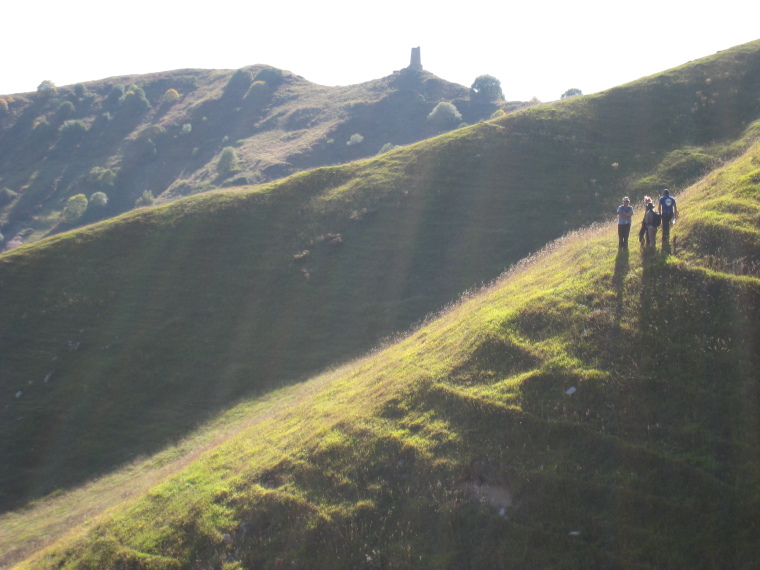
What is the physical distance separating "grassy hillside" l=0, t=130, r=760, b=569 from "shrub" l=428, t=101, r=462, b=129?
97.5 metres

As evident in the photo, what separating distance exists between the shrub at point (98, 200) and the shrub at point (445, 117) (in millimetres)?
69927

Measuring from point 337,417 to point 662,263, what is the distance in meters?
9.51

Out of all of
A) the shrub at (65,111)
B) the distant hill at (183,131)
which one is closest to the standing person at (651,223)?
the distant hill at (183,131)

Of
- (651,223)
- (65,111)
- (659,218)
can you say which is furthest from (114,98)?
(659,218)

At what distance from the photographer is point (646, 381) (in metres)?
9.65

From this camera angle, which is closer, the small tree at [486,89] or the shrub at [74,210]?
the shrub at [74,210]

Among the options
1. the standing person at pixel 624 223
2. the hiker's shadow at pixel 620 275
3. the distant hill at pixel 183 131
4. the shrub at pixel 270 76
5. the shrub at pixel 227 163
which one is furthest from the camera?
the shrub at pixel 270 76

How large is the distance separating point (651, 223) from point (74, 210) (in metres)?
99.2

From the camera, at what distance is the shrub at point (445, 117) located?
107m

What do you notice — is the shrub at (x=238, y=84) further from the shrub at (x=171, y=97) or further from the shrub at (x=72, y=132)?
the shrub at (x=72, y=132)

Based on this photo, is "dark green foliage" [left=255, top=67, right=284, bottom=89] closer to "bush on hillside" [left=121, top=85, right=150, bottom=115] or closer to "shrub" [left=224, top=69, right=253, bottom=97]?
"shrub" [left=224, top=69, right=253, bottom=97]

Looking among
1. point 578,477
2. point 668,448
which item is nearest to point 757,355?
point 668,448

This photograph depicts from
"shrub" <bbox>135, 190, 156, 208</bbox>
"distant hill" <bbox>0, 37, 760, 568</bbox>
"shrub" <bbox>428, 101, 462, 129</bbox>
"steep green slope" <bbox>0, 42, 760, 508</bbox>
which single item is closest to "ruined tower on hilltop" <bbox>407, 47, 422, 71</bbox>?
"shrub" <bbox>428, 101, 462, 129</bbox>

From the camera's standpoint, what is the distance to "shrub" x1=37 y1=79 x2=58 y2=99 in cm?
13075
